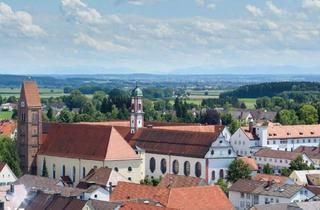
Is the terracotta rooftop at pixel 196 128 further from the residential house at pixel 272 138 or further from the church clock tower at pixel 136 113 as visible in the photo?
the residential house at pixel 272 138

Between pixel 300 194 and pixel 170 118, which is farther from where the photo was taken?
pixel 170 118

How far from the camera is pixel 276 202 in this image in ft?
253

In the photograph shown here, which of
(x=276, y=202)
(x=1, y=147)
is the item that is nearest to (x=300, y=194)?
(x=276, y=202)

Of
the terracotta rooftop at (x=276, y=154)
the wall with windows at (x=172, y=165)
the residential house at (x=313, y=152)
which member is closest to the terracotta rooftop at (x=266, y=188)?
the wall with windows at (x=172, y=165)

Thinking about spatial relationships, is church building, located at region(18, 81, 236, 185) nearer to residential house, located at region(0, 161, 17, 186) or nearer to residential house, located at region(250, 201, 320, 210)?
residential house, located at region(0, 161, 17, 186)

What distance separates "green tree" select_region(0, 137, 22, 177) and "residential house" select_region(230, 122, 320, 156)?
30794 millimetres

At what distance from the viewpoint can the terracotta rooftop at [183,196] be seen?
69938mm

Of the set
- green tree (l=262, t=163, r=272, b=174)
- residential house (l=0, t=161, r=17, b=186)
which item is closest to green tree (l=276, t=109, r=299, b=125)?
green tree (l=262, t=163, r=272, b=174)

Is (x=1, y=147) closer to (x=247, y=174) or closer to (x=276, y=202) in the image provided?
(x=247, y=174)

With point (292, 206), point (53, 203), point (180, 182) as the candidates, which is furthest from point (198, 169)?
point (53, 203)

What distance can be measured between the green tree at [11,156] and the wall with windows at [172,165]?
14386 mm

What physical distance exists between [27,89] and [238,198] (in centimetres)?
3095

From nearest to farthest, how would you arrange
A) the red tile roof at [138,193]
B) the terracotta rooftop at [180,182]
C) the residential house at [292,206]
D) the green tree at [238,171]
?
the residential house at [292,206]
the red tile roof at [138,193]
the terracotta rooftop at [180,182]
the green tree at [238,171]

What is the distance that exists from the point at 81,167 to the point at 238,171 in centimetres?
1635
